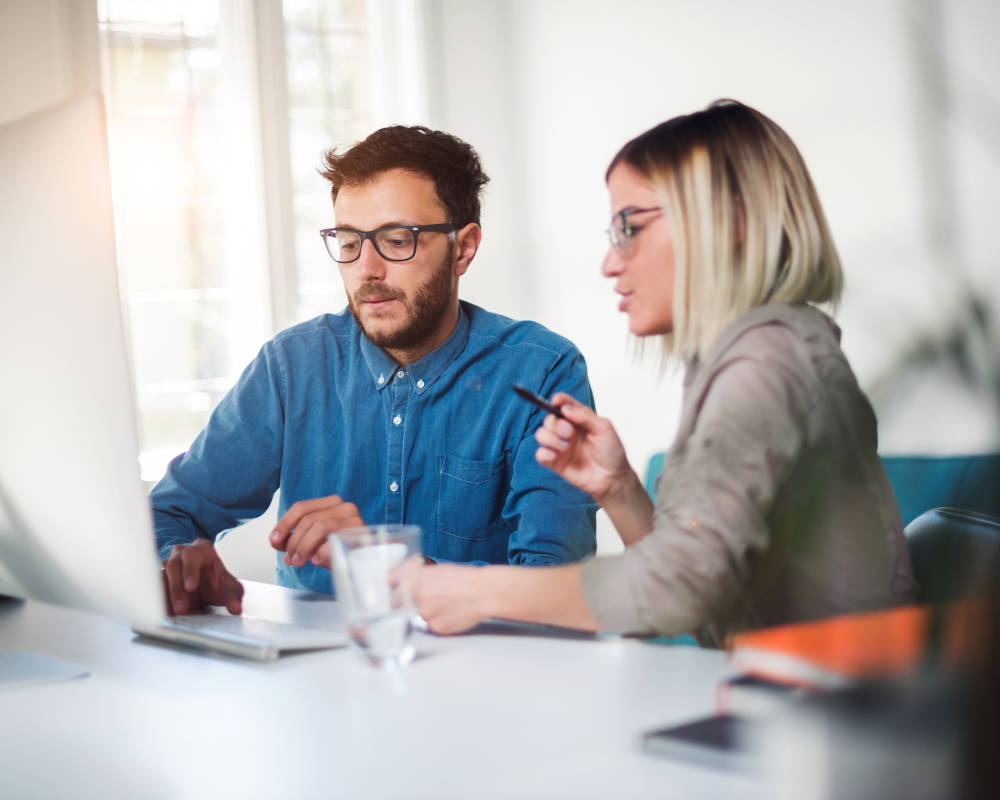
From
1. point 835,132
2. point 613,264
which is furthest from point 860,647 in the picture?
point 613,264

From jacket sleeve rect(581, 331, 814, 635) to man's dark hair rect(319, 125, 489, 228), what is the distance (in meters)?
0.84

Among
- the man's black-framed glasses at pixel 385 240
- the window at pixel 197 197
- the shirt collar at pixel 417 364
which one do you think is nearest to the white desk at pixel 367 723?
the shirt collar at pixel 417 364

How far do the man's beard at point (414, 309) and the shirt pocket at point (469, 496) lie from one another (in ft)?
0.63

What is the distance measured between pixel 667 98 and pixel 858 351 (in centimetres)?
69

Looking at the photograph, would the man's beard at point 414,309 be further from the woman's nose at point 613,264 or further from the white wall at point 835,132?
the woman's nose at point 613,264

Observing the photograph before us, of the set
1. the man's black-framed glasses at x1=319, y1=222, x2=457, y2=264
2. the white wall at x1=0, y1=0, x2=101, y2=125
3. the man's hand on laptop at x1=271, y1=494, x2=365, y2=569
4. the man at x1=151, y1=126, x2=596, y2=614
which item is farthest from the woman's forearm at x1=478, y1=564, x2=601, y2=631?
the white wall at x1=0, y1=0, x2=101, y2=125

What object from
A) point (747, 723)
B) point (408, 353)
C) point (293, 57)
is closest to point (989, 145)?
point (747, 723)

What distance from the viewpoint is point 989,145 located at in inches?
8.3

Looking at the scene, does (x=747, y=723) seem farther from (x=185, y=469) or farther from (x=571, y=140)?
(x=571, y=140)

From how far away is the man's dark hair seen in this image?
1.29m

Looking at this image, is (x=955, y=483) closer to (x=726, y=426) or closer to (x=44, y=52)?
(x=726, y=426)

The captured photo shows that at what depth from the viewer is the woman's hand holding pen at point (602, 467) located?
756 mm

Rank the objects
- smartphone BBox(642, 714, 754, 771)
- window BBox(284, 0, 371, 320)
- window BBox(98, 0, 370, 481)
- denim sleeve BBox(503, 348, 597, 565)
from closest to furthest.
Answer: smartphone BBox(642, 714, 754, 771)
denim sleeve BBox(503, 348, 597, 565)
window BBox(98, 0, 370, 481)
window BBox(284, 0, 371, 320)

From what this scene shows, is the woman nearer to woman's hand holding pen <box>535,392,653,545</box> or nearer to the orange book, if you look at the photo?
woman's hand holding pen <box>535,392,653,545</box>
